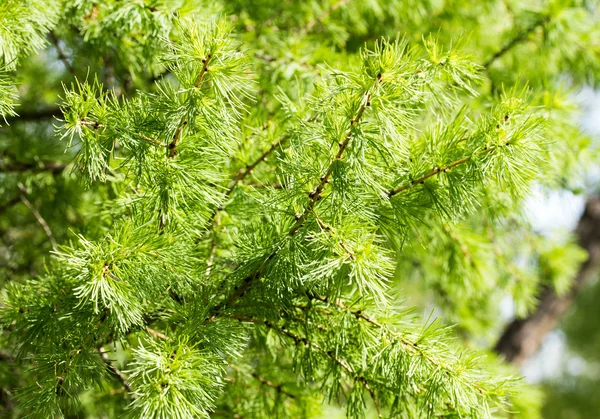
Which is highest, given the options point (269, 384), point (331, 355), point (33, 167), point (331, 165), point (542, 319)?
point (331, 165)

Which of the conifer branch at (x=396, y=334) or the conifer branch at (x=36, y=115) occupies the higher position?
the conifer branch at (x=36, y=115)

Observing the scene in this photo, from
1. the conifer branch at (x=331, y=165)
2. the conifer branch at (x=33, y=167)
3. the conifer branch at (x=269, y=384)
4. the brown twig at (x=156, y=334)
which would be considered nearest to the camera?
the conifer branch at (x=331, y=165)

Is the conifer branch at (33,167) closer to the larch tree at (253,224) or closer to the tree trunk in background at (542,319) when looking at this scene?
the larch tree at (253,224)

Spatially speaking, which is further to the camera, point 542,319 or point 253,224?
point 542,319

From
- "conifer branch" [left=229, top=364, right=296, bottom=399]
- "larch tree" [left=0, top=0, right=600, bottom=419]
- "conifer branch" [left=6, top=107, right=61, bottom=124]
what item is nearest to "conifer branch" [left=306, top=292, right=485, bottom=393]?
"larch tree" [left=0, top=0, right=600, bottom=419]

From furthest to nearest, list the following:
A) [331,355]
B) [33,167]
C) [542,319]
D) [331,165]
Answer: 1. [542,319]
2. [33,167]
3. [331,355]
4. [331,165]

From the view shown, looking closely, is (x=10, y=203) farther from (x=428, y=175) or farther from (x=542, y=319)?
(x=542, y=319)

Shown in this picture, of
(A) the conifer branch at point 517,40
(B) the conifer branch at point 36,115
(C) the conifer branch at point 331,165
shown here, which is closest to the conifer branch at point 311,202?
(C) the conifer branch at point 331,165

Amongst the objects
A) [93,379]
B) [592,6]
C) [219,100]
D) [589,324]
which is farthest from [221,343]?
[589,324]

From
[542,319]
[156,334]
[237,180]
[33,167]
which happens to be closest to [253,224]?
[237,180]
